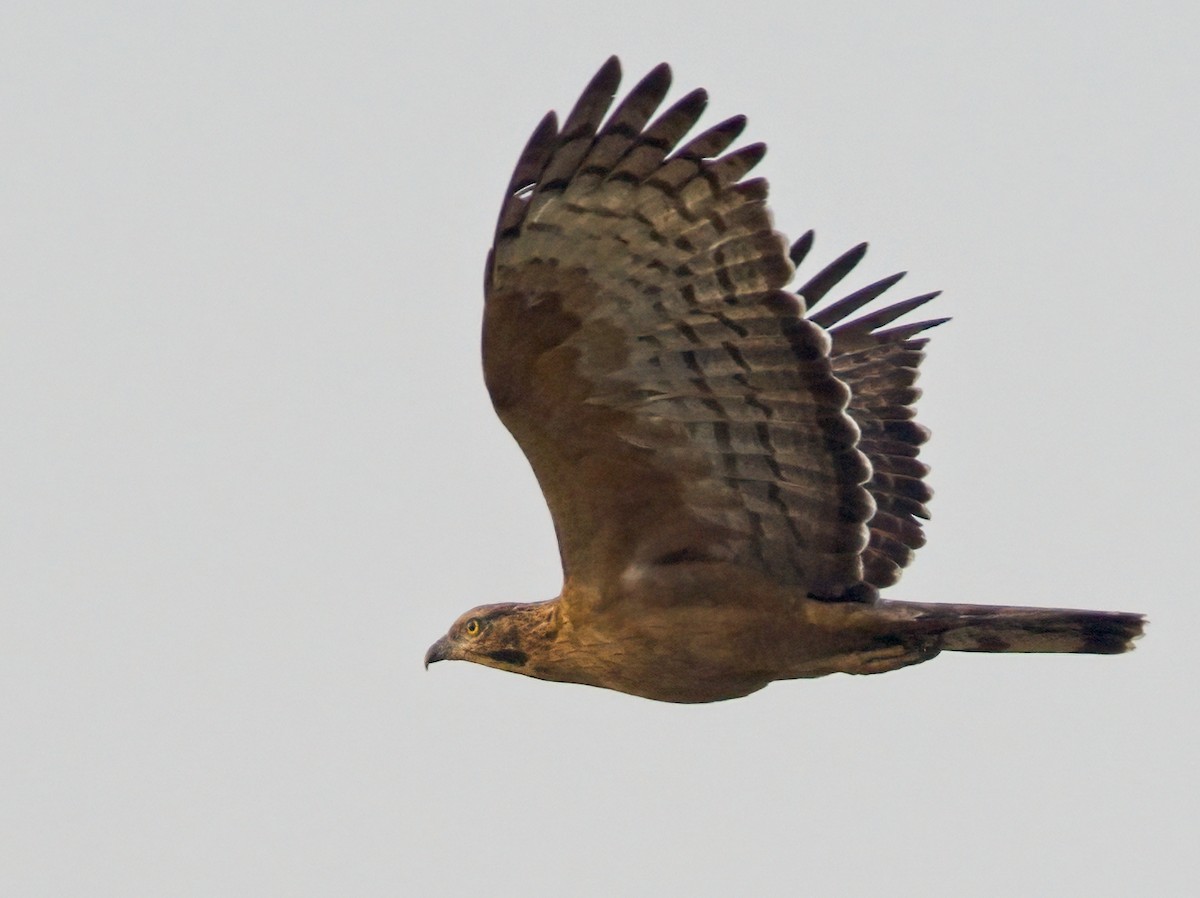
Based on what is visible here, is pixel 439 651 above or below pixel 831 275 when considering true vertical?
below

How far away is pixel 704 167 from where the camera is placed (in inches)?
300

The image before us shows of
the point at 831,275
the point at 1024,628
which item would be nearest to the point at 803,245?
the point at 831,275

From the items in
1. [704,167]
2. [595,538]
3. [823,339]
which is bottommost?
[595,538]

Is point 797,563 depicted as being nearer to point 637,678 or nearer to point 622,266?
point 637,678

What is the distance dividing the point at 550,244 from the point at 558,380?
26.7 inches

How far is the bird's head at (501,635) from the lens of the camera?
9.31 metres

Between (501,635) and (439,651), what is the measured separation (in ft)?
2.14

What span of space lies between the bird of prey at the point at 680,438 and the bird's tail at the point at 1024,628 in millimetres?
12

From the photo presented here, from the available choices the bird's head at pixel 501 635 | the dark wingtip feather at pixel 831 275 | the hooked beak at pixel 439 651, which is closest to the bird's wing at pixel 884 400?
the dark wingtip feather at pixel 831 275

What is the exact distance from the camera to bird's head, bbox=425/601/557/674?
931cm

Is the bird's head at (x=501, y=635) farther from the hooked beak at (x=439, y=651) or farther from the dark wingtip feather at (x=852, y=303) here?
the dark wingtip feather at (x=852, y=303)

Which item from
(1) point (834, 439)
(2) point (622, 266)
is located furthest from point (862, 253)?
(2) point (622, 266)

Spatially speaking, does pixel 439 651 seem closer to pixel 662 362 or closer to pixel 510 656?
pixel 510 656

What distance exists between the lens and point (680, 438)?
27.3 ft
